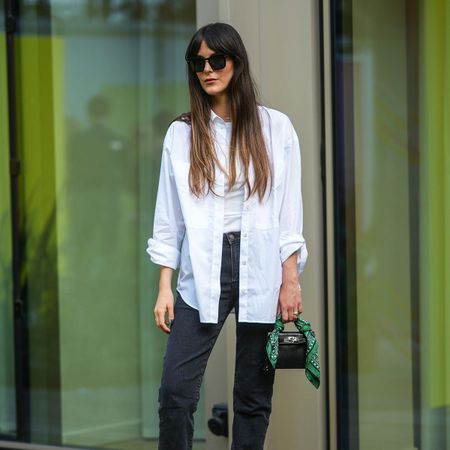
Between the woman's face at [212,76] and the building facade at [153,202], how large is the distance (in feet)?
2.99

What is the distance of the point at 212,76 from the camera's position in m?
3.48

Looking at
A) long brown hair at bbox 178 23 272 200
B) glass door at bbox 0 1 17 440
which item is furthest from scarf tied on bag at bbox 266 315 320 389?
glass door at bbox 0 1 17 440

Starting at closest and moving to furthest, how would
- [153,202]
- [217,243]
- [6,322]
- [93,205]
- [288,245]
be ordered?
[217,243] < [288,245] < [153,202] < [93,205] < [6,322]

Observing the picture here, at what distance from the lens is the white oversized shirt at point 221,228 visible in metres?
3.42

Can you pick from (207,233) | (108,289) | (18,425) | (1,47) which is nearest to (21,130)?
(1,47)

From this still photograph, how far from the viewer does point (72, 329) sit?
5281 mm

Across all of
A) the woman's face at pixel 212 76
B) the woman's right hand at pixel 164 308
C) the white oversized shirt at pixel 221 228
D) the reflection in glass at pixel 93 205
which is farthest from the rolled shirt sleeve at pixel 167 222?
the reflection in glass at pixel 93 205

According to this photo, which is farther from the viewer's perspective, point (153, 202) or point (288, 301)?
point (153, 202)

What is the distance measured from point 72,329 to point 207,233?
6.77 feet

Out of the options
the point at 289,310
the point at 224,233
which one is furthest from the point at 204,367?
the point at 224,233

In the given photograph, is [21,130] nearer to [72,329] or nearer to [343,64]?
[72,329]

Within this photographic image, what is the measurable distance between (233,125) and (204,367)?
2.76ft

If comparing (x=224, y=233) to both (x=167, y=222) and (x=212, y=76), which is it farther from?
(x=212, y=76)

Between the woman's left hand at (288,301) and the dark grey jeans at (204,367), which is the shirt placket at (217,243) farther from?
the woman's left hand at (288,301)
